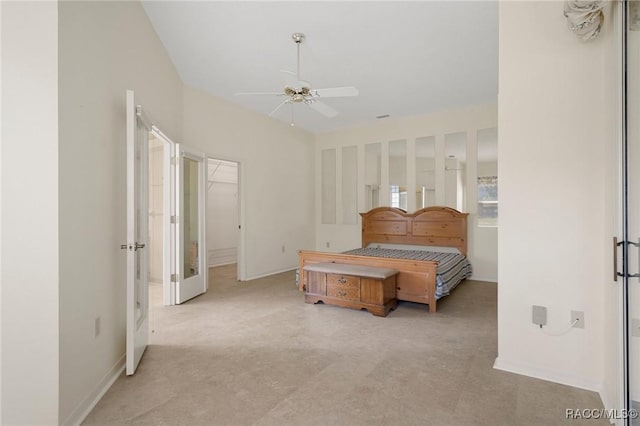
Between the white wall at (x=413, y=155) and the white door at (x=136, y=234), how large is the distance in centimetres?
464

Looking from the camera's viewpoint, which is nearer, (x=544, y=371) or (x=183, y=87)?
(x=544, y=371)

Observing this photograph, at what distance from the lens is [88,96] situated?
200cm

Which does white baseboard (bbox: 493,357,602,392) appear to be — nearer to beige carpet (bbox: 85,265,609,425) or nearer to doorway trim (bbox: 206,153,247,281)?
beige carpet (bbox: 85,265,609,425)

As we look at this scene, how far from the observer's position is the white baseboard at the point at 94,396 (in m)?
1.77

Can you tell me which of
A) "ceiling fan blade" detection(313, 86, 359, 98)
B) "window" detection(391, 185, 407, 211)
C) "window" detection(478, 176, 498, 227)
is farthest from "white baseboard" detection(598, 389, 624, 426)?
"window" detection(391, 185, 407, 211)

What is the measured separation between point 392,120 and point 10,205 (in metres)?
5.85

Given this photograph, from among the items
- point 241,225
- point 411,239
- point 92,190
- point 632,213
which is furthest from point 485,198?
point 92,190

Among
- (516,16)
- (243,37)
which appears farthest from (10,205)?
(516,16)

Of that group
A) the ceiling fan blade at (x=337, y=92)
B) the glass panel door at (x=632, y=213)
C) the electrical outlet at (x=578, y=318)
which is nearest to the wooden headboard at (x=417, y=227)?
the ceiling fan blade at (x=337, y=92)

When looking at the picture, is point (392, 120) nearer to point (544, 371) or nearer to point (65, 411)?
point (544, 371)

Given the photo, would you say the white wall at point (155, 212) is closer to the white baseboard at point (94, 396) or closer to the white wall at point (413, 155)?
the white wall at point (413, 155)

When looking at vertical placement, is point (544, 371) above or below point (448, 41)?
below

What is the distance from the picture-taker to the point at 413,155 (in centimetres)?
612

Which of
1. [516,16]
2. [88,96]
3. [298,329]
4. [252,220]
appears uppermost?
[516,16]
